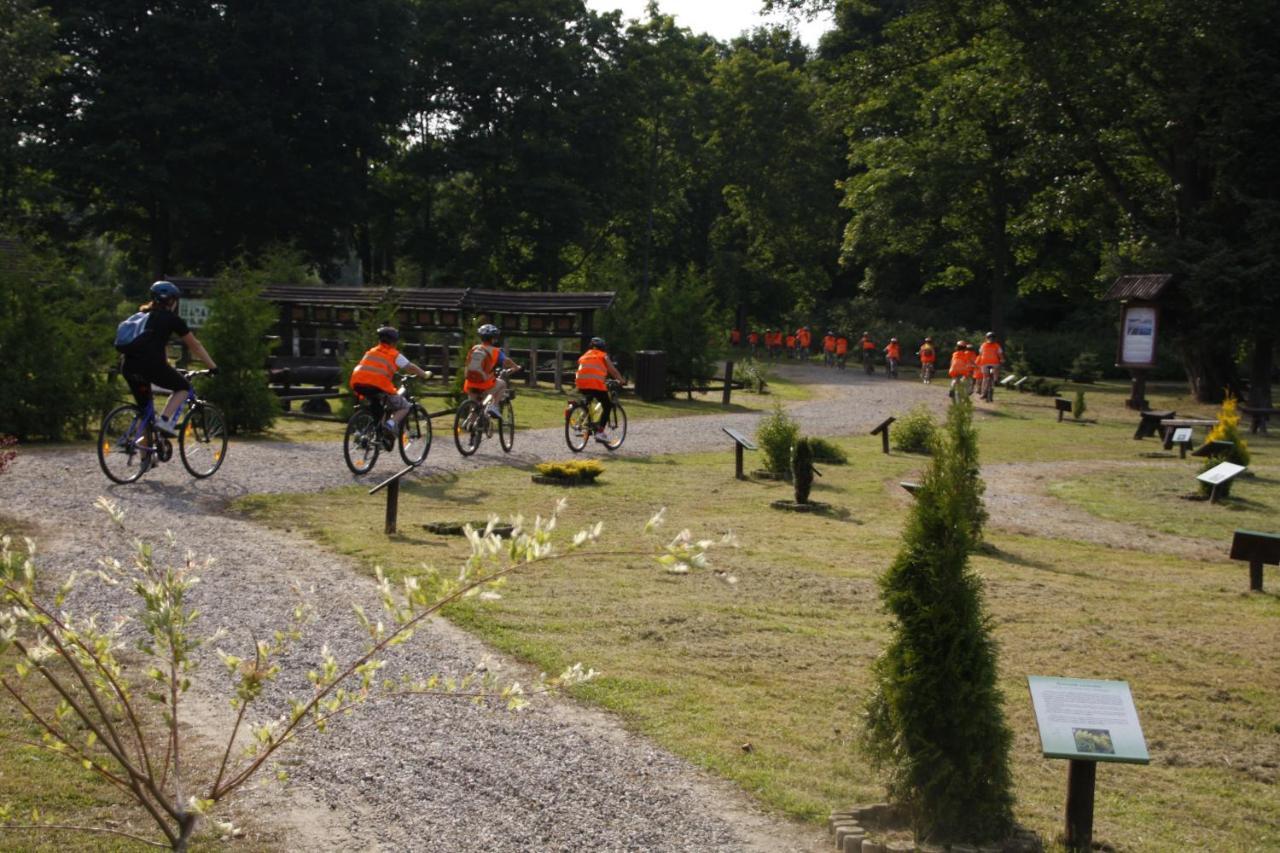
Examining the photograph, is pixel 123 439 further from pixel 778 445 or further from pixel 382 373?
pixel 778 445

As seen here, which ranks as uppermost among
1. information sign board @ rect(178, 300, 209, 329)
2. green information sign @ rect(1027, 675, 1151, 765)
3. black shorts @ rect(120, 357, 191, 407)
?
information sign board @ rect(178, 300, 209, 329)

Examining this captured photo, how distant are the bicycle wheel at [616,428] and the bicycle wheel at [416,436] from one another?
4.06 m

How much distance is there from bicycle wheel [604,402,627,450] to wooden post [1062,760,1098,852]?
A: 49.6 ft

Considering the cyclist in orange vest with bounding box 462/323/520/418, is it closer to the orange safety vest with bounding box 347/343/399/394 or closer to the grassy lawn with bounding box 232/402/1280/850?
the orange safety vest with bounding box 347/343/399/394

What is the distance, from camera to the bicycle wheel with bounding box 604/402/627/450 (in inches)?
796

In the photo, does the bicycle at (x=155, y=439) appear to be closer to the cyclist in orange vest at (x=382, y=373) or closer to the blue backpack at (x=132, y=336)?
the blue backpack at (x=132, y=336)

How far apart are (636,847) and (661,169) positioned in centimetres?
6295

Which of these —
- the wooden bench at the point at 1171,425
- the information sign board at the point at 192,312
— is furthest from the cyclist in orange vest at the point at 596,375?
the information sign board at the point at 192,312

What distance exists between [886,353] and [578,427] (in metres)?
34.0

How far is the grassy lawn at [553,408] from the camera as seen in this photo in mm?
21219

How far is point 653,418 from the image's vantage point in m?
27.4

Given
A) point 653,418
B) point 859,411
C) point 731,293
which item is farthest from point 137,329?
point 731,293

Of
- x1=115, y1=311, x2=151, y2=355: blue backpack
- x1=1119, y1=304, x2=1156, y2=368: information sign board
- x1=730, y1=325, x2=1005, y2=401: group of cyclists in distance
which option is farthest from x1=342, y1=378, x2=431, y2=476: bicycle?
x1=1119, y1=304, x2=1156, y2=368: information sign board

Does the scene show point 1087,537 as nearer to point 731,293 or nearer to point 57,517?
point 57,517
